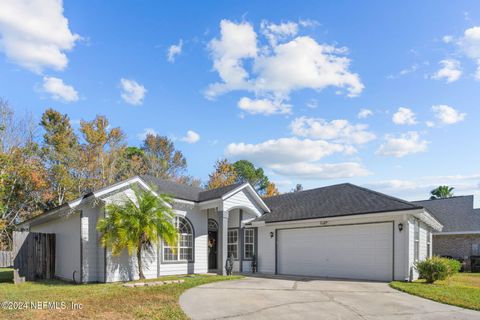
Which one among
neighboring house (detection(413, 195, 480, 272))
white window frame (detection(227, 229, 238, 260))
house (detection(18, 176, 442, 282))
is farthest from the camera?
neighboring house (detection(413, 195, 480, 272))

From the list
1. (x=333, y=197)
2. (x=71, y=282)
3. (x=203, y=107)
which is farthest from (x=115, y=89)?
(x=333, y=197)

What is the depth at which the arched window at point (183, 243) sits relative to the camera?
594 inches

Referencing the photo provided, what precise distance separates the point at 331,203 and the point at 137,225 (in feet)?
28.1

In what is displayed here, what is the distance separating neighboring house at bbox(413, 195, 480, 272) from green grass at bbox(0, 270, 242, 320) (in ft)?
57.6

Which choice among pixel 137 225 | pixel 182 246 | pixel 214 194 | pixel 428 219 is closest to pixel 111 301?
pixel 137 225

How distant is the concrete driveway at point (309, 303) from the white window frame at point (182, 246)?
412cm

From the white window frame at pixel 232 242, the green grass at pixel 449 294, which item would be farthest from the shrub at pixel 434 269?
the white window frame at pixel 232 242

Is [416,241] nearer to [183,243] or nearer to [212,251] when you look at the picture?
[212,251]

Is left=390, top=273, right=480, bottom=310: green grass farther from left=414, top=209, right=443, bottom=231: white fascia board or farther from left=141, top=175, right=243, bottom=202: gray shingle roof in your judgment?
left=141, top=175, right=243, bottom=202: gray shingle roof

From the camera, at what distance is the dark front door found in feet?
57.9

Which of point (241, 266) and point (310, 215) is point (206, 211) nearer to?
point (241, 266)

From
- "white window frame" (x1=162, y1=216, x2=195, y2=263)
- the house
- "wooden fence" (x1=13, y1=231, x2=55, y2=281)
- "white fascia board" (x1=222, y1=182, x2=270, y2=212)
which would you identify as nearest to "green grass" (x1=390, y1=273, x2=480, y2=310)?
the house

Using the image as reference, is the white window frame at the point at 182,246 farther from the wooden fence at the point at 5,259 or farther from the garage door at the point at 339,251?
the wooden fence at the point at 5,259

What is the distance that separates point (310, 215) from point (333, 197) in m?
2.06
